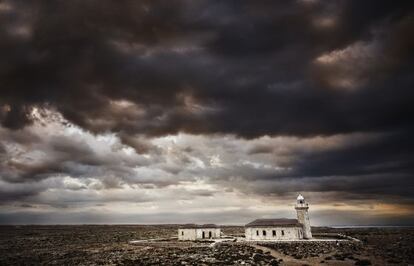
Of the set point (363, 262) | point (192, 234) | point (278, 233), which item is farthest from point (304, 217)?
point (363, 262)

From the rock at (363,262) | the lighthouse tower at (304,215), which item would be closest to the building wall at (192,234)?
the lighthouse tower at (304,215)

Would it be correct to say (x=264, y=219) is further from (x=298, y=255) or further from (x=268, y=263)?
(x=268, y=263)

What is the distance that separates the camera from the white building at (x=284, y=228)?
6625 cm

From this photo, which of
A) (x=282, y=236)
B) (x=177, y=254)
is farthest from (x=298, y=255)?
(x=282, y=236)

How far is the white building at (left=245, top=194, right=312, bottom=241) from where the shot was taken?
217 ft

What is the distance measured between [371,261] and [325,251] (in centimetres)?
913

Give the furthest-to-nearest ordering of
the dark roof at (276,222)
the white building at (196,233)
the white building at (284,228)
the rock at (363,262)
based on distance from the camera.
Answer: the white building at (196,233) < the dark roof at (276,222) < the white building at (284,228) < the rock at (363,262)

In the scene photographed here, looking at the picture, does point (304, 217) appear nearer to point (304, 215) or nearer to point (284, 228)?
point (304, 215)

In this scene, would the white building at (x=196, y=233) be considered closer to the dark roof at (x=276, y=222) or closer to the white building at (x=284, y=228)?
the dark roof at (x=276, y=222)

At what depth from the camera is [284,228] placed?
66438 millimetres

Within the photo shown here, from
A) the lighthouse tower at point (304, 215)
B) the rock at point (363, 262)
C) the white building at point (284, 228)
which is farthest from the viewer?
the lighthouse tower at point (304, 215)

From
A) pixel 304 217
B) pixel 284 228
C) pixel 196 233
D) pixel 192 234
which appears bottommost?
pixel 192 234

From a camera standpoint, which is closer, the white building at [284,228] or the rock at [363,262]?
the rock at [363,262]

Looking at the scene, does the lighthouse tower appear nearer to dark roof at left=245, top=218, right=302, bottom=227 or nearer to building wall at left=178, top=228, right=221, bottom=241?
dark roof at left=245, top=218, right=302, bottom=227
